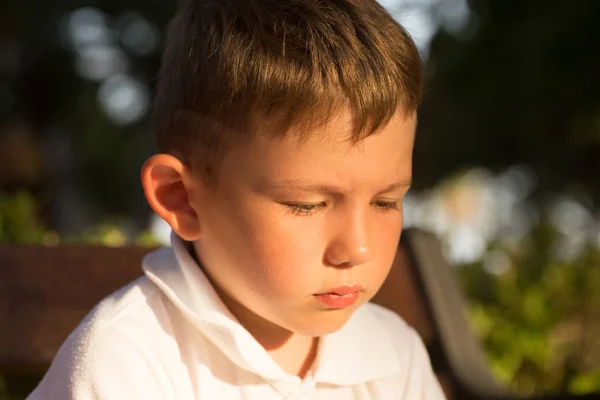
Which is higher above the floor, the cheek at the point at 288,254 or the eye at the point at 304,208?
the eye at the point at 304,208

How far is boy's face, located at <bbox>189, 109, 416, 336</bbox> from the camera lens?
146 centimetres

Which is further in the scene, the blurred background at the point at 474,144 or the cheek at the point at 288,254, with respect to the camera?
the blurred background at the point at 474,144

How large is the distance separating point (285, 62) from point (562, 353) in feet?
8.22

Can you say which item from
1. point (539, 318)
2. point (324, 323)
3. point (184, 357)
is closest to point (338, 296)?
point (324, 323)

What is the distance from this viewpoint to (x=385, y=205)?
5.17ft

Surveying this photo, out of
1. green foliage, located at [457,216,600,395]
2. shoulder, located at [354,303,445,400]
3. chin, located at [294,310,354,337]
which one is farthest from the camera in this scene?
green foliage, located at [457,216,600,395]

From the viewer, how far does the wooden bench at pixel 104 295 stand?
2.20m

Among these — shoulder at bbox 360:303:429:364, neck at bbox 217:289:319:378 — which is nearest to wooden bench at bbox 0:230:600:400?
shoulder at bbox 360:303:429:364

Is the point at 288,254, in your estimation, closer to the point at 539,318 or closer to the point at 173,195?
the point at 173,195

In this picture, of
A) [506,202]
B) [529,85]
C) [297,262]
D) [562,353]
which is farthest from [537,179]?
[297,262]

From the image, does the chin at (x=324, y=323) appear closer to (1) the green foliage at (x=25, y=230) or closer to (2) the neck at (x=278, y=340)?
(2) the neck at (x=278, y=340)

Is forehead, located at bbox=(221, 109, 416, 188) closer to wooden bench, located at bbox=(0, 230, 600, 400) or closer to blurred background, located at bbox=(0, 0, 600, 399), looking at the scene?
blurred background, located at bbox=(0, 0, 600, 399)

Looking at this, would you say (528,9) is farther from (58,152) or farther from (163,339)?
(58,152)

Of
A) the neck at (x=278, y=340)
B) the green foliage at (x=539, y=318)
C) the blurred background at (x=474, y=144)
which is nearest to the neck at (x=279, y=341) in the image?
the neck at (x=278, y=340)
